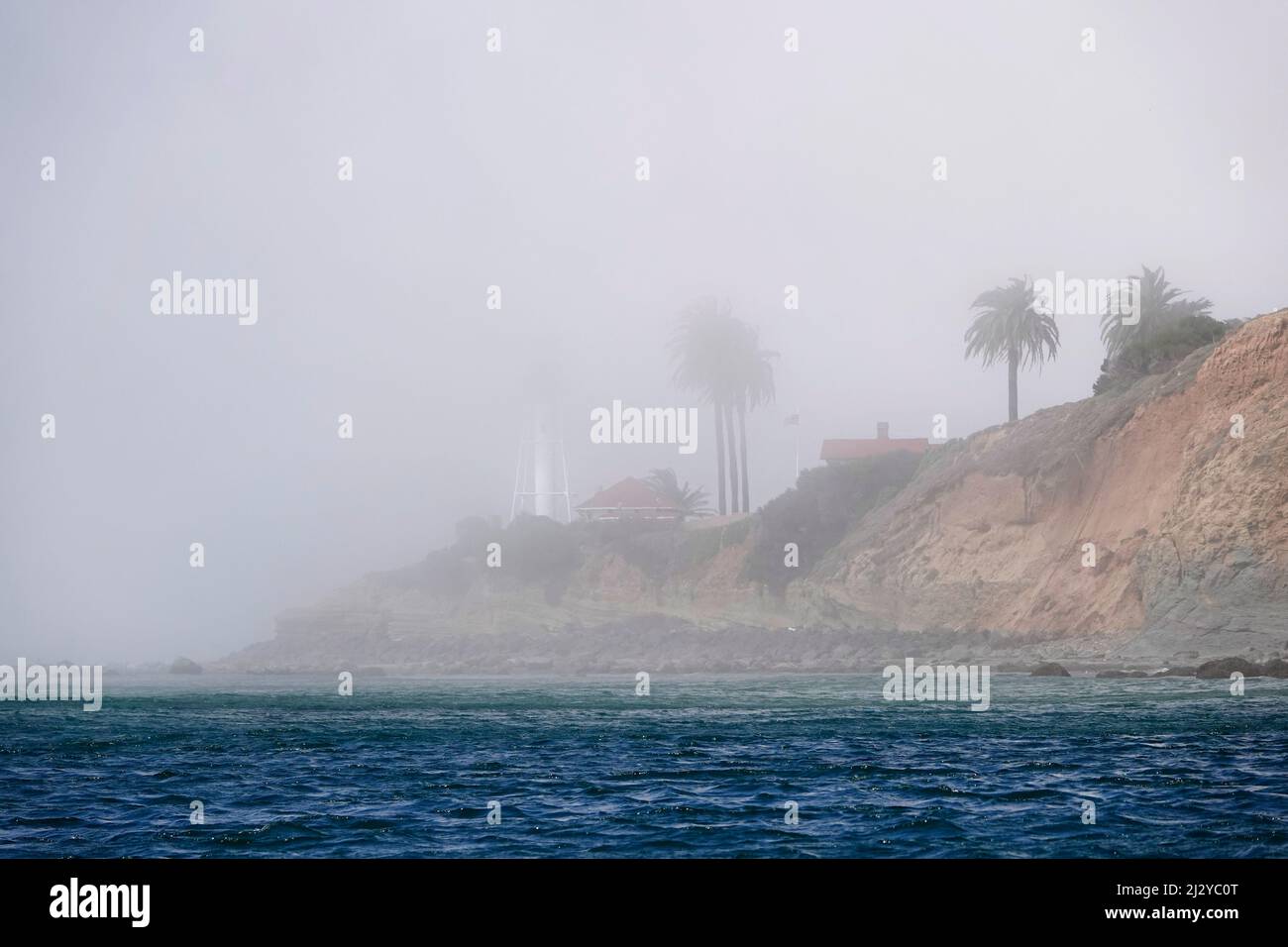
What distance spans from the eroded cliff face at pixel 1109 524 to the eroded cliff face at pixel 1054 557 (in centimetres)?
9

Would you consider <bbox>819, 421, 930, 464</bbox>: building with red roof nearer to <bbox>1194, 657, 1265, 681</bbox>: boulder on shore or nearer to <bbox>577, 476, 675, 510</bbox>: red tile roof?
<bbox>577, 476, 675, 510</bbox>: red tile roof

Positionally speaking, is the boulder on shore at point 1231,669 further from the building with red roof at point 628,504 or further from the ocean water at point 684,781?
the building with red roof at point 628,504

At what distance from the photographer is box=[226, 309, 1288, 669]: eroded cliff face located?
58.8 meters

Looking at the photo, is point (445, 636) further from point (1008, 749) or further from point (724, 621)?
point (1008, 749)

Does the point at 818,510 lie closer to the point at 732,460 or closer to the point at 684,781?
the point at 732,460

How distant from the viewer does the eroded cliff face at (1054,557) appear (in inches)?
2313

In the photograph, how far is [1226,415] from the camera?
208 feet

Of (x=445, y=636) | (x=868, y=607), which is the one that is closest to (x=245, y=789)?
(x=868, y=607)

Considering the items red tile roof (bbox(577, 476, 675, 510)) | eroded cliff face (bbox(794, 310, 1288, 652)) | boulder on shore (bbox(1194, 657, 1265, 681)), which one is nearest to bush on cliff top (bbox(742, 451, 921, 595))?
eroded cliff face (bbox(794, 310, 1288, 652))

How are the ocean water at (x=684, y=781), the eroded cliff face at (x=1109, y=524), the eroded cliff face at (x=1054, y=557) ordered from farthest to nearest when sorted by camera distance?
the eroded cliff face at (x=1054, y=557) → the eroded cliff face at (x=1109, y=524) → the ocean water at (x=684, y=781)

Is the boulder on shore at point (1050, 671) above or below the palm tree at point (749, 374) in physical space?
below

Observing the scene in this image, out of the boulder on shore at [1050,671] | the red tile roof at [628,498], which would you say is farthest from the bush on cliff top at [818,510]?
the boulder on shore at [1050,671]

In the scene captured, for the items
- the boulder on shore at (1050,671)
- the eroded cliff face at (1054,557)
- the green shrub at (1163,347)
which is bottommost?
the boulder on shore at (1050,671)
